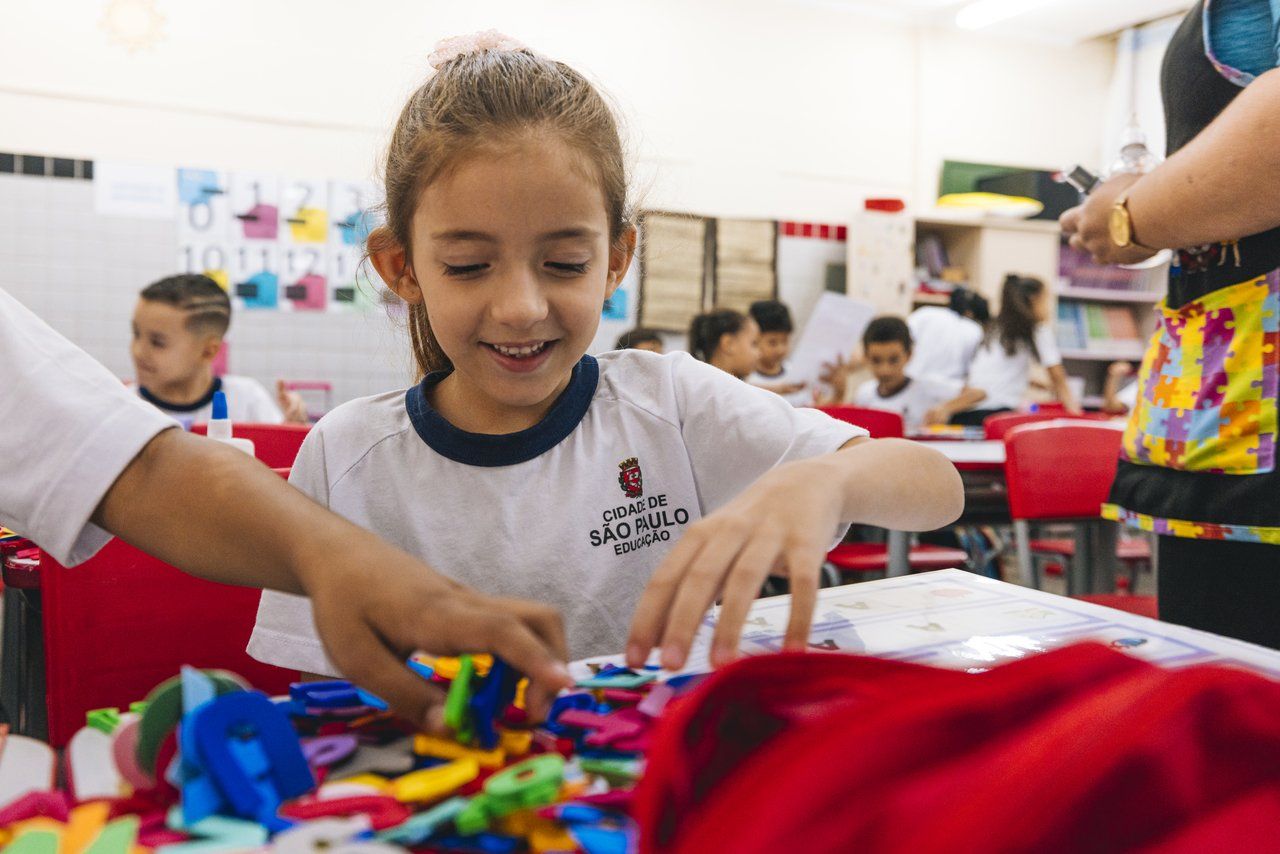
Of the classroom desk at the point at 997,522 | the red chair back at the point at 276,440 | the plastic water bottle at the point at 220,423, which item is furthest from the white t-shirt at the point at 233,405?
the classroom desk at the point at 997,522

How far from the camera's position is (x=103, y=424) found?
0.63 m

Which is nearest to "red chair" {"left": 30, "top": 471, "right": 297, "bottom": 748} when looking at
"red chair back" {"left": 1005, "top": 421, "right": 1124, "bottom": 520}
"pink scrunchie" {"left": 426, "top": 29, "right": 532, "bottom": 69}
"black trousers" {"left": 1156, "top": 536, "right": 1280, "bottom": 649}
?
"pink scrunchie" {"left": 426, "top": 29, "right": 532, "bottom": 69}

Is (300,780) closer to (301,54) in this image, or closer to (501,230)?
(501,230)

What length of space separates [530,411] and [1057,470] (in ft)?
3.54

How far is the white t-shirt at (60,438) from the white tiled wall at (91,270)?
3.27m

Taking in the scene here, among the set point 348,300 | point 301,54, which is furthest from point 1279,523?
point 301,54

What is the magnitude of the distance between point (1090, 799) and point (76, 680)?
2.77 ft

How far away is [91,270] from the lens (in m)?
4.07

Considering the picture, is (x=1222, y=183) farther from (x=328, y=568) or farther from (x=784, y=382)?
(x=784, y=382)

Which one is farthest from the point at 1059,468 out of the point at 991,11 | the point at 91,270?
the point at 991,11

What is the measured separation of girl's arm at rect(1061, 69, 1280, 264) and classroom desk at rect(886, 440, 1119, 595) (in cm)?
95

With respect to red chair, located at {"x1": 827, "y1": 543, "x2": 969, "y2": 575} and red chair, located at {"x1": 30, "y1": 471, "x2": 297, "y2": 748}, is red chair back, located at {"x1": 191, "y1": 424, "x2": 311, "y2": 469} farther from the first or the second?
red chair, located at {"x1": 827, "y1": 543, "x2": 969, "y2": 575}

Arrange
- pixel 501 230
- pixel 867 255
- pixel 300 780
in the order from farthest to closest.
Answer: pixel 867 255 < pixel 501 230 < pixel 300 780

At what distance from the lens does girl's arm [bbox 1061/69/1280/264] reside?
2.85 ft
